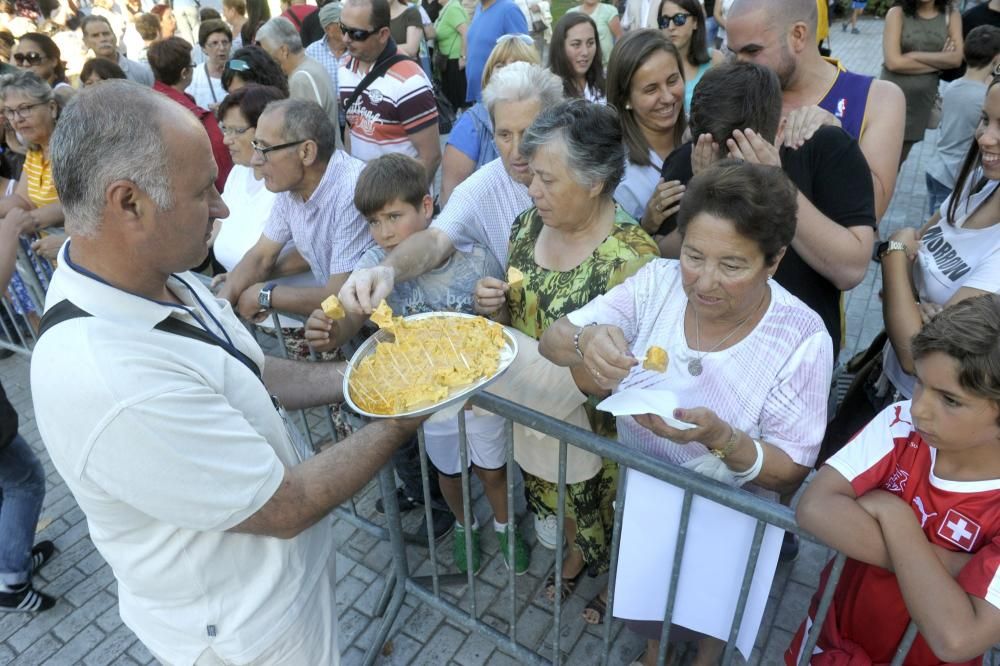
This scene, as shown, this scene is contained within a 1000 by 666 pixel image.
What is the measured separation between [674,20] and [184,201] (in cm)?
443

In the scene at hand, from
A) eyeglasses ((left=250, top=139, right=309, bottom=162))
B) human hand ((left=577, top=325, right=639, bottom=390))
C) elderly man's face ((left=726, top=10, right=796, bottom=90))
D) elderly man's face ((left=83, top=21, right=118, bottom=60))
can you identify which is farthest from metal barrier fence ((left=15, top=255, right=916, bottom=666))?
elderly man's face ((left=83, top=21, right=118, bottom=60))

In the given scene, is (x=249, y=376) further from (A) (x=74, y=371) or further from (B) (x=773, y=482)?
(B) (x=773, y=482)

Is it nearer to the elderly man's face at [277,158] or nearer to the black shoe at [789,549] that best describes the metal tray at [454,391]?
the elderly man's face at [277,158]

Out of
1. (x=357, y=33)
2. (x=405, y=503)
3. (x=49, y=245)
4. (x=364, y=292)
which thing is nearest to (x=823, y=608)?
(x=364, y=292)

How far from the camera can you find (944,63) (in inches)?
227

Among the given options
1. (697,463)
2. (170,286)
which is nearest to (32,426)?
(170,286)

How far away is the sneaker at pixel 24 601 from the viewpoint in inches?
135

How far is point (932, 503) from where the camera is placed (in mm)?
1752

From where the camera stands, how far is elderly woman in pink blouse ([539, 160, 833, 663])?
2.01 meters

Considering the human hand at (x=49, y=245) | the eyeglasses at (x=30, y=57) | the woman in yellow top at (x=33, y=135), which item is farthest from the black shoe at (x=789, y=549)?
the eyeglasses at (x=30, y=57)

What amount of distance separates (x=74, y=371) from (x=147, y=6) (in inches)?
692

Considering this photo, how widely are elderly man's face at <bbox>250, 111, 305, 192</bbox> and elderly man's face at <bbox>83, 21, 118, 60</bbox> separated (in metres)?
5.59

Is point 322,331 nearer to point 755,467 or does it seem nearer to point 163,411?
point 163,411

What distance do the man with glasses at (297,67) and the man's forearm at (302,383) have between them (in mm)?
3525
